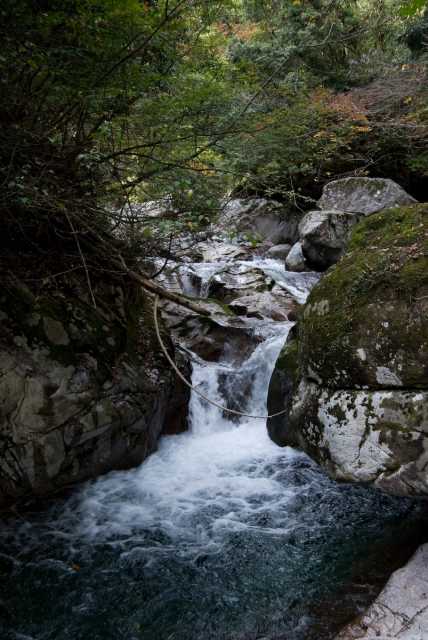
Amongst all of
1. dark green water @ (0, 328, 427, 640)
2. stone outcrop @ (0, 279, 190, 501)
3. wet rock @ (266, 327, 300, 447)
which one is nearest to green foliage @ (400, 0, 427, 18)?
dark green water @ (0, 328, 427, 640)

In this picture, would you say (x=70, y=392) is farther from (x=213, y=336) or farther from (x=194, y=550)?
(x=213, y=336)

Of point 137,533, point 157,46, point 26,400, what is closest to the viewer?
point 137,533

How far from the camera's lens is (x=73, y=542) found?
13.3 ft

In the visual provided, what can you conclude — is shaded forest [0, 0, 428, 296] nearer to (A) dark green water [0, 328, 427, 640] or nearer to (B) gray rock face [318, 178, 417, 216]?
(A) dark green water [0, 328, 427, 640]

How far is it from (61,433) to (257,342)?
4.49 metres

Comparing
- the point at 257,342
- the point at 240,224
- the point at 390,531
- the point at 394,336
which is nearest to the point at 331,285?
the point at 394,336

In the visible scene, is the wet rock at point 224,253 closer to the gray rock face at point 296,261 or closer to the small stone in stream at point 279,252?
the small stone in stream at point 279,252

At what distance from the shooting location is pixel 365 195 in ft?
41.4

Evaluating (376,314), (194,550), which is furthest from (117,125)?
(194,550)

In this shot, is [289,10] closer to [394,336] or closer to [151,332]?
[151,332]

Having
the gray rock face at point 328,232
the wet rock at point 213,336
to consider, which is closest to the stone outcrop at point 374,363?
the wet rock at point 213,336

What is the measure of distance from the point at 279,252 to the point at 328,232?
2589 millimetres

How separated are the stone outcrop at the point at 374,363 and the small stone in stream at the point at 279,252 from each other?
1059 cm

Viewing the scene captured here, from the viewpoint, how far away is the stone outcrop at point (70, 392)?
4453 millimetres
